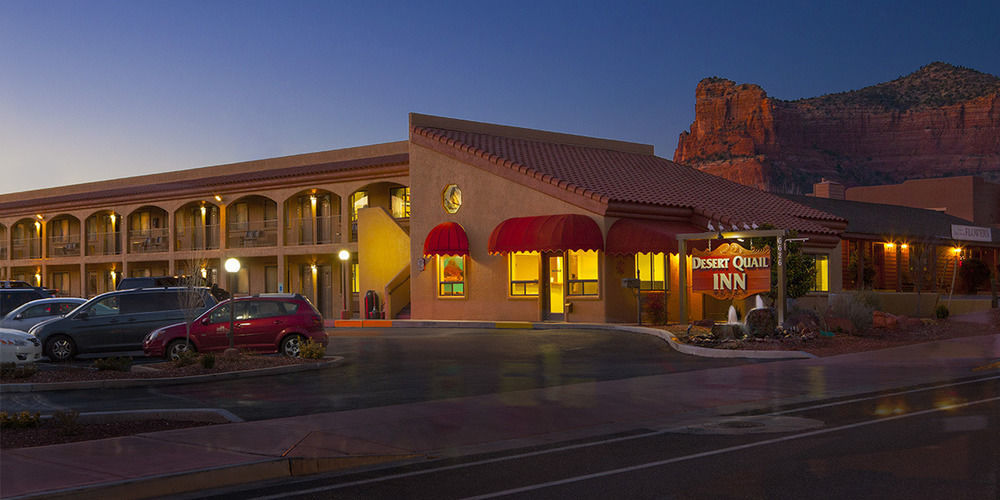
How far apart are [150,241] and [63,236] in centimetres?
919

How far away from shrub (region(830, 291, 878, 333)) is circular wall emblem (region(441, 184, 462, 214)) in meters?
15.0

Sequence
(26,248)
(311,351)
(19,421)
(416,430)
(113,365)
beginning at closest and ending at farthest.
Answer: (19,421) < (416,430) < (113,365) < (311,351) < (26,248)

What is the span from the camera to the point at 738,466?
859 cm

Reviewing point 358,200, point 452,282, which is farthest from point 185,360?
point 358,200

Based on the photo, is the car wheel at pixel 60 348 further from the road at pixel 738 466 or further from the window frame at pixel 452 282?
the window frame at pixel 452 282

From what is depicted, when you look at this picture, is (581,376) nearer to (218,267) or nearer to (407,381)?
(407,381)

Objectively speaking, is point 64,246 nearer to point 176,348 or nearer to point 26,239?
point 26,239

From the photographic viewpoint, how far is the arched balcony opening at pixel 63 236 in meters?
53.3

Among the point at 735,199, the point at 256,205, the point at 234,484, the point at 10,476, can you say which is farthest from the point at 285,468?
the point at 256,205

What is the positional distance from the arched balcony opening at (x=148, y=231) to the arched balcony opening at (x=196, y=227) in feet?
2.56

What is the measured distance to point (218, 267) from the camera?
47.2 metres

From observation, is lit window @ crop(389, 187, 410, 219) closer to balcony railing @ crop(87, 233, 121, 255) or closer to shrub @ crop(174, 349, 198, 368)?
balcony railing @ crop(87, 233, 121, 255)

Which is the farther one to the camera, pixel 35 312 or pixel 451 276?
pixel 451 276

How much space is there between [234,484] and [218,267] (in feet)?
132
